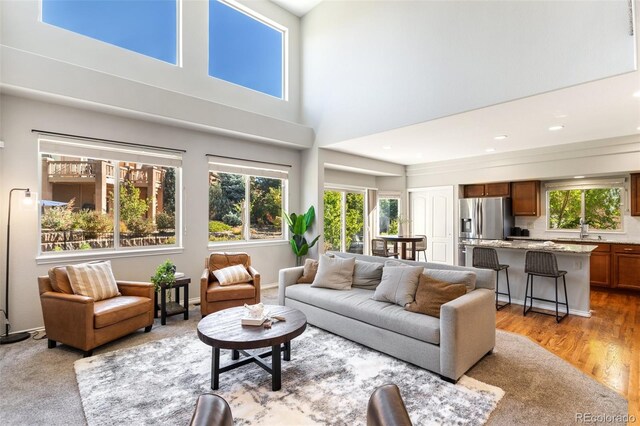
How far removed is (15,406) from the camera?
2.21 m

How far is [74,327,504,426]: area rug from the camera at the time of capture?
2.08m

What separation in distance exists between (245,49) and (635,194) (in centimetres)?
778

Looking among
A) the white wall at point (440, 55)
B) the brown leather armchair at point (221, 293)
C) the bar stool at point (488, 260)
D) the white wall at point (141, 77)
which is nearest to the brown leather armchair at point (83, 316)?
the brown leather armchair at point (221, 293)

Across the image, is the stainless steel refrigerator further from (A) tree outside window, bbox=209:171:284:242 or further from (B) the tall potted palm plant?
(A) tree outside window, bbox=209:171:284:242

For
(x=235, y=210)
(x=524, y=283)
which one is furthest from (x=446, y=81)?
(x=235, y=210)

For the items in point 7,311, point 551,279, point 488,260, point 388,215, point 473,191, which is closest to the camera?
point 7,311

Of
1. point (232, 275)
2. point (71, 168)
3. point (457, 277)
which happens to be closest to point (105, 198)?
point (71, 168)

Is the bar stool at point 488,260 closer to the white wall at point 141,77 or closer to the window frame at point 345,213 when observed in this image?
the window frame at point 345,213

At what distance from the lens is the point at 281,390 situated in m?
2.38

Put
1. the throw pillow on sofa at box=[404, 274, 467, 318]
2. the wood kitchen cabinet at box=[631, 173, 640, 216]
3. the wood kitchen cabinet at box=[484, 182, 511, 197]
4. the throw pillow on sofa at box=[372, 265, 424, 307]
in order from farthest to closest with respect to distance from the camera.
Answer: the wood kitchen cabinet at box=[484, 182, 511, 197] < the wood kitchen cabinet at box=[631, 173, 640, 216] < the throw pillow on sofa at box=[372, 265, 424, 307] < the throw pillow on sofa at box=[404, 274, 467, 318]

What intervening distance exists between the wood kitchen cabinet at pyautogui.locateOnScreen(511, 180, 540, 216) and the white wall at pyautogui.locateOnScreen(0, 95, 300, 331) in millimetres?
5150

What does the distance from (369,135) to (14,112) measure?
4692mm

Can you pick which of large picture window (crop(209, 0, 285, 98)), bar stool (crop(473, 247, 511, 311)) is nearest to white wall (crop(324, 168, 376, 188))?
large picture window (crop(209, 0, 285, 98))

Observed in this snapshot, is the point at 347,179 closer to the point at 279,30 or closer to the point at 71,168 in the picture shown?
the point at 279,30
